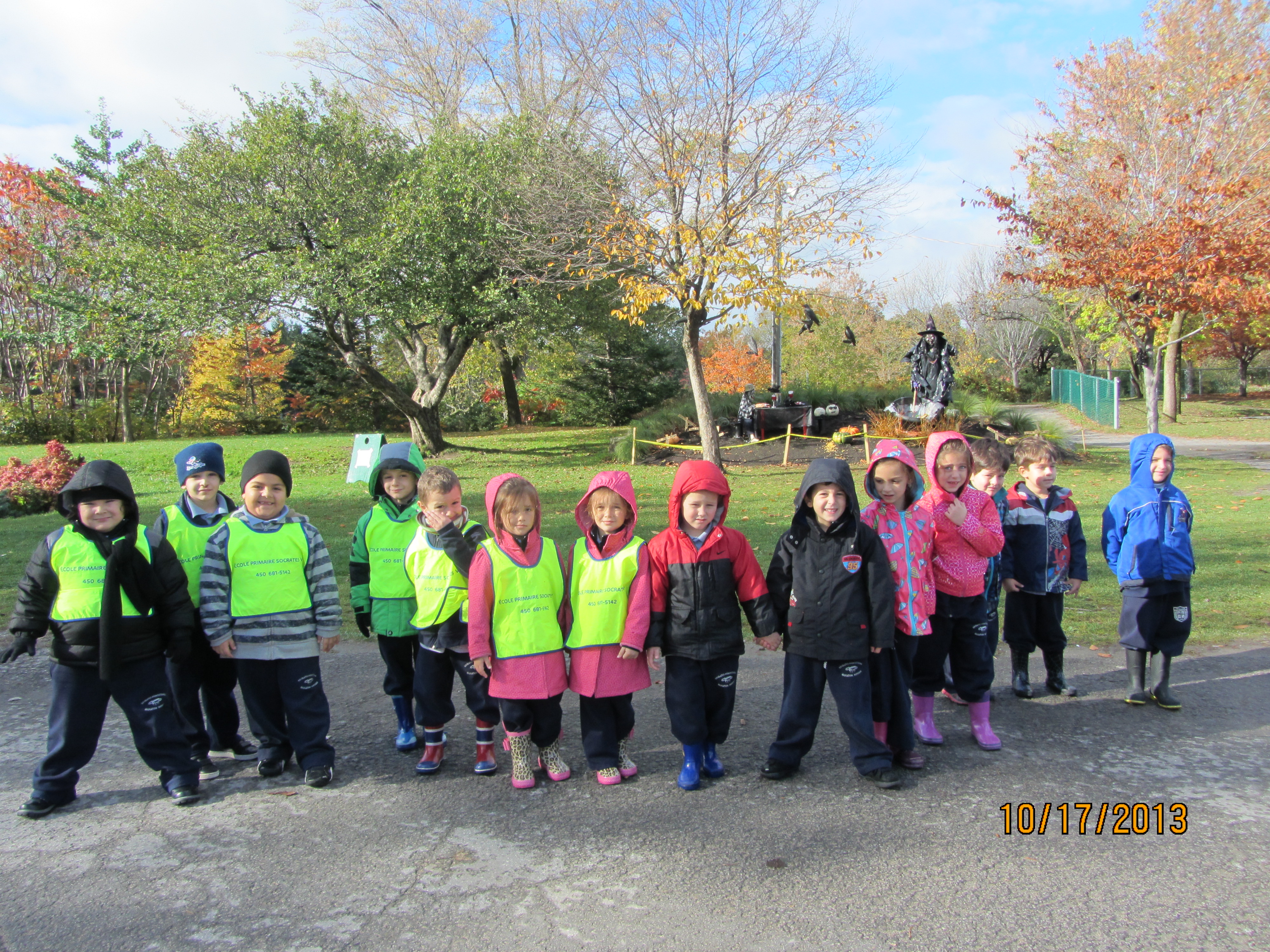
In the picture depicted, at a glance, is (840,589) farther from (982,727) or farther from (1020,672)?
(1020,672)

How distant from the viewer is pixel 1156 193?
483 inches

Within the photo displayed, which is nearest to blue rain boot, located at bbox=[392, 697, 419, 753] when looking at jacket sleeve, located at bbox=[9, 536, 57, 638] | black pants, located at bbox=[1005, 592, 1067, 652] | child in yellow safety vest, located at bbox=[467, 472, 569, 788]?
child in yellow safety vest, located at bbox=[467, 472, 569, 788]

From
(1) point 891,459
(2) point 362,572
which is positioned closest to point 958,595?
(1) point 891,459

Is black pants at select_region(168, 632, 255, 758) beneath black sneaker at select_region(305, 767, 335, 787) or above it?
above

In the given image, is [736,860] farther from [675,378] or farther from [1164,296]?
[675,378]

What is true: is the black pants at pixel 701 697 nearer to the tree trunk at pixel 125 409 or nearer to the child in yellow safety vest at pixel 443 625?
the child in yellow safety vest at pixel 443 625

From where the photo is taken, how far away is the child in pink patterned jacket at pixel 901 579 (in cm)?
376

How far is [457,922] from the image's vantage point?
8.86 feet

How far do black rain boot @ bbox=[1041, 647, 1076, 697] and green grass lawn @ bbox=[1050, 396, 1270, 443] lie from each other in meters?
18.4

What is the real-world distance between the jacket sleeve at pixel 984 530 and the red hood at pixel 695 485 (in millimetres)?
1275

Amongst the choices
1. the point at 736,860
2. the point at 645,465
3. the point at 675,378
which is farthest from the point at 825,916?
the point at 675,378

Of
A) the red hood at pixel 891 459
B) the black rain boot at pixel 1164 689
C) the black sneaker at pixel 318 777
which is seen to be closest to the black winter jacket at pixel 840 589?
the red hood at pixel 891 459

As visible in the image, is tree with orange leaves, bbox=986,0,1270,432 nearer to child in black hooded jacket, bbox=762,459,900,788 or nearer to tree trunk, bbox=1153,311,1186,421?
child in black hooded jacket, bbox=762,459,900,788

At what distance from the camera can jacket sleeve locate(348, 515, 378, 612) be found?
414 cm
